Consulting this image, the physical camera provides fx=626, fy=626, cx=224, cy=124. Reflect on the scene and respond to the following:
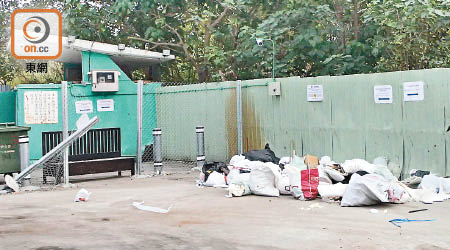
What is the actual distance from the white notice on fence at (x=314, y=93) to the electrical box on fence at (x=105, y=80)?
5464mm

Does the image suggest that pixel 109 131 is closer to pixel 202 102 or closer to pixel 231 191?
pixel 202 102

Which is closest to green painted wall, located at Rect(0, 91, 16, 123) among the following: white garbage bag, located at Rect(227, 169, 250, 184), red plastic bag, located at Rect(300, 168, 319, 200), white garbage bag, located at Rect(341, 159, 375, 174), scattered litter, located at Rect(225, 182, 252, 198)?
white garbage bag, located at Rect(227, 169, 250, 184)

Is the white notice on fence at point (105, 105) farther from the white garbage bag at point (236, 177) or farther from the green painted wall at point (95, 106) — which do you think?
the white garbage bag at point (236, 177)

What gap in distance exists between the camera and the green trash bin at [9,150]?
452 inches

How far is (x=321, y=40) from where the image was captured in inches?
642

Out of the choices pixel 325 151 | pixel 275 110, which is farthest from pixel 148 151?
pixel 325 151

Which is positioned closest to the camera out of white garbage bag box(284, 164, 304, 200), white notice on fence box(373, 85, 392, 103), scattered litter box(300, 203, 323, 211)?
scattered litter box(300, 203, 323, 211)

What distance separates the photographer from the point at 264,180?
31.9 feet

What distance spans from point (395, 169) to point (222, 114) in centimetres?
499

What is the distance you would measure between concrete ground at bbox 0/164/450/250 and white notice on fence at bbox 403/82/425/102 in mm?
2188

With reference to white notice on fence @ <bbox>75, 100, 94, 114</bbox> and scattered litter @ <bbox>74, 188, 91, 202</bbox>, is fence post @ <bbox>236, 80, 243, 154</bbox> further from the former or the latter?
scattered litter @ <bbox>74, 188, 91, 202</bbox>

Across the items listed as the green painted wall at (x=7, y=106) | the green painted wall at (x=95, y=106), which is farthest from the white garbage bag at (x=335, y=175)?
the green painted wall at (x=7, y=106)

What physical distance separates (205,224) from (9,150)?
5.54 m

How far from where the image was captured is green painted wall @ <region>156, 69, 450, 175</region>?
10.1 meters
